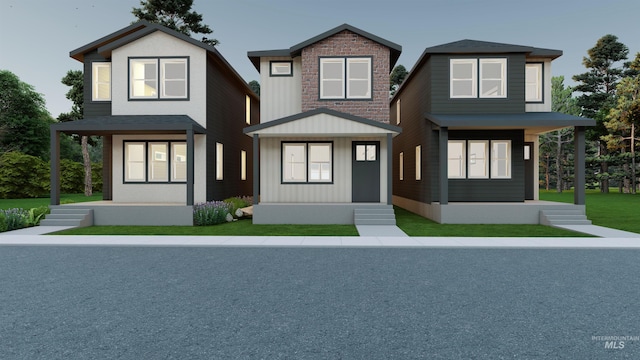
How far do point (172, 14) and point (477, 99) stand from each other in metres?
24.9

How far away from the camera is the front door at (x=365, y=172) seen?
15.5 meters

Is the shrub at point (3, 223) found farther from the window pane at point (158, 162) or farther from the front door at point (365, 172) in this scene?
the front door at point (365, 172)

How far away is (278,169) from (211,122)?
398 centimetres

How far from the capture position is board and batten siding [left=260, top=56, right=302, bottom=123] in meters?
16.4

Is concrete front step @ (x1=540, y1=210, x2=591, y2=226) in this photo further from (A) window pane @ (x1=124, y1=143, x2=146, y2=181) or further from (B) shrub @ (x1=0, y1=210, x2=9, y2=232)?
(B) shrub @ (x1=0, y1=210, x2=9, y2=232)

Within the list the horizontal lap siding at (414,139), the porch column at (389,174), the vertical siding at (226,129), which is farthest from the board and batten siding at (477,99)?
the vertical siding at (226,129)

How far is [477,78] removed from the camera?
15.2 meters

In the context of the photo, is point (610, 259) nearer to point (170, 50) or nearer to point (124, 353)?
point (124, 353)

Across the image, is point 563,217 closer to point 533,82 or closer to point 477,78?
point 533,82

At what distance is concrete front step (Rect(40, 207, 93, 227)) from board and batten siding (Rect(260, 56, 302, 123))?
8613 mm

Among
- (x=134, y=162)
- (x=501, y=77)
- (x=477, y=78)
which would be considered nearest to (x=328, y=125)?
(x=477, y=78)

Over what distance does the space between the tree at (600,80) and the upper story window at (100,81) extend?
143 ft

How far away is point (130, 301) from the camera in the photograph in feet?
16.7

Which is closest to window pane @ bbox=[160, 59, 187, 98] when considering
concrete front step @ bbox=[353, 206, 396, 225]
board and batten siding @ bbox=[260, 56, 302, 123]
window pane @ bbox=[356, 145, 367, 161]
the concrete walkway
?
board and batten siding @ bbox=[260, 56, 302, 123]
